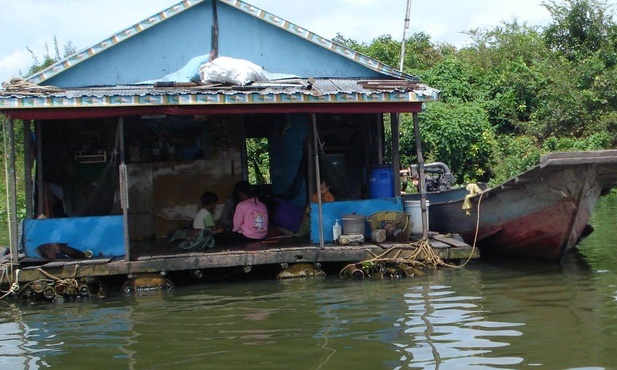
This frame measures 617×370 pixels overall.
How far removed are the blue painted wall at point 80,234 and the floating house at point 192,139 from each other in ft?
0.04

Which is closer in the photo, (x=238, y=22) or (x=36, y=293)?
(x=36, y=293)

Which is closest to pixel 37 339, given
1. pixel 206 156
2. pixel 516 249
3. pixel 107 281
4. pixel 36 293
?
pixel 36 293

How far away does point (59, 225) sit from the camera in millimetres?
10828

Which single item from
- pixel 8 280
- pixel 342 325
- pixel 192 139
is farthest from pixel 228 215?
pixel 342 325

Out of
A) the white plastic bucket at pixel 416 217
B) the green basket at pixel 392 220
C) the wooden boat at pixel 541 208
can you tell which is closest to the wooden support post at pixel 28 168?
the green basket at pixel 392 220

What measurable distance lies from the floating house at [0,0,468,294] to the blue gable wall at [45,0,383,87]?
0.06 feet

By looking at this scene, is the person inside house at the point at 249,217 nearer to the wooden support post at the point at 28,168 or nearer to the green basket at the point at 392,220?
the green basket at the point at 392,220

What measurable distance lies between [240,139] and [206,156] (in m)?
0.64

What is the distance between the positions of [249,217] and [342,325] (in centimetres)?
408

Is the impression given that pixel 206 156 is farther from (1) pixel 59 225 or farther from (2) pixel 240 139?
(1) pixel 59 225

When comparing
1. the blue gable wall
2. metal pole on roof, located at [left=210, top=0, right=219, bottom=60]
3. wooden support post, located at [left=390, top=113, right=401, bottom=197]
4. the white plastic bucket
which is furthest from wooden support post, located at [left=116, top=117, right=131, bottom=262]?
the white plastic bucket

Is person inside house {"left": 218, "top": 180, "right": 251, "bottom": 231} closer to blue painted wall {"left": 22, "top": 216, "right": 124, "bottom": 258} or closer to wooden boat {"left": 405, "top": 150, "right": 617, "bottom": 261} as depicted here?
blue painted wall {"left": 22, "top": 216, "right": 124, "bottom": 258}

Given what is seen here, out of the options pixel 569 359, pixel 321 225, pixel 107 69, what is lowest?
pixel 569 359

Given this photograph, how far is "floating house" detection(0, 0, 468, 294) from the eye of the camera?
11008 mm
